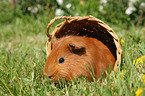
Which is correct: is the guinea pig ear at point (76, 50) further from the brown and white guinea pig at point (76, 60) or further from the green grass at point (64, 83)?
the green grass at point (64, 83)

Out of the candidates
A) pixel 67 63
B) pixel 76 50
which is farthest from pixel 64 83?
pixel 76 50

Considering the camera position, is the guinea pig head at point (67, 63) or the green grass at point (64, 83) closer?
the green grass at point (64, 83)

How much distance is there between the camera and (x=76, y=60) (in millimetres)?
1646

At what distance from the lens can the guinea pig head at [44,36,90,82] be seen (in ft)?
5.21

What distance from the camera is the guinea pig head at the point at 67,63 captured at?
1.59m

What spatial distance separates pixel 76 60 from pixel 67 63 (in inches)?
4.0

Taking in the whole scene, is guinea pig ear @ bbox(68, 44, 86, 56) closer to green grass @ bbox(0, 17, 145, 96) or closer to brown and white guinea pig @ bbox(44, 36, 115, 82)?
brown and white guinea pig @ bbox(44, 36, 115, 82)

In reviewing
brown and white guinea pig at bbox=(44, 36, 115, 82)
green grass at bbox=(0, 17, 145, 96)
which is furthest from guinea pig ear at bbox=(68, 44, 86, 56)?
green grass at bbox=(0, 17, 145, 96)

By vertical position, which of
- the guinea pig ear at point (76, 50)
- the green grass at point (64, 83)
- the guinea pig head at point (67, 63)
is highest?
the guinea pig ear at point (76, 50)

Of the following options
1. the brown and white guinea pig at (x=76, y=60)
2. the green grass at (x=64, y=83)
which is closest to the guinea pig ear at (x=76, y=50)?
the brown and white guinea pig at (x=76, y=60)

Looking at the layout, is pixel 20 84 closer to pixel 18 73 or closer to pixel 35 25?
pixel 18 73

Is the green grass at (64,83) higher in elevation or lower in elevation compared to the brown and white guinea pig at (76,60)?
lower

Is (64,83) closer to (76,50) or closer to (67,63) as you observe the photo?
(67,63)

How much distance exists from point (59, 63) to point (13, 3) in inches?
180
